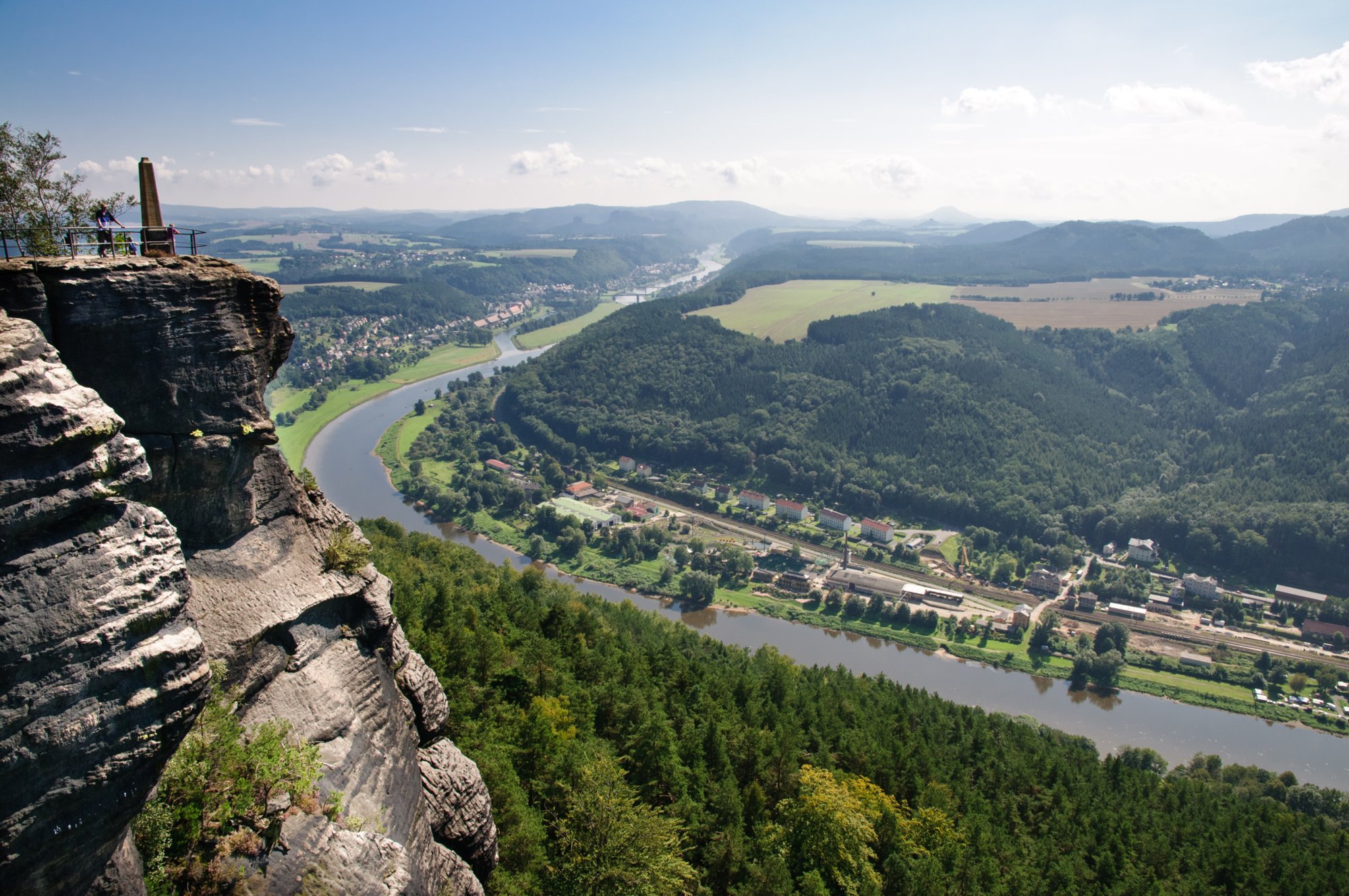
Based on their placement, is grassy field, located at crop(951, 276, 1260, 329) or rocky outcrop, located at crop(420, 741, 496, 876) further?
grassy field, located at crop(951, 276, 1260, 329)

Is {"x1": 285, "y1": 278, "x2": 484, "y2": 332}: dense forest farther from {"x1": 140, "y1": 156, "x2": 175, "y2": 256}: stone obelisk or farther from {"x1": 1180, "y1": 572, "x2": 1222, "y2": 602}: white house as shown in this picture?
{"x1": 140, "y1": 156, "x2": 175, "y2": 256}: stone obelisk

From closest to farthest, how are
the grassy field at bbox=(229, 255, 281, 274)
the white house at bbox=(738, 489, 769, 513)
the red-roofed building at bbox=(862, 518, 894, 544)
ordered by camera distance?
the red-roofed building at bbox=(862, 518, 894, 544), the white house at bbox=(738, 489, 769, 513), the grassy field at bbox=(229, 255, 281, 274)

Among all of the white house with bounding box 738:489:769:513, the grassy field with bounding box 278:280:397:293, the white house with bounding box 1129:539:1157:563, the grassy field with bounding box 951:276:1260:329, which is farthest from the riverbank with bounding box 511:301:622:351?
the white house with bounding box 1129:539:1157:563

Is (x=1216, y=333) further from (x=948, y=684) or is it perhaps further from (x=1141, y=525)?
(x=948, y=684)

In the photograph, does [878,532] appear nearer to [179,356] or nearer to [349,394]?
[179,356]

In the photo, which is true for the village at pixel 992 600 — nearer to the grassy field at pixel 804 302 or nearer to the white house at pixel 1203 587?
the white house at pixel 1203 587

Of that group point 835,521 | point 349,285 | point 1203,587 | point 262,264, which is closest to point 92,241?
point 835,521
